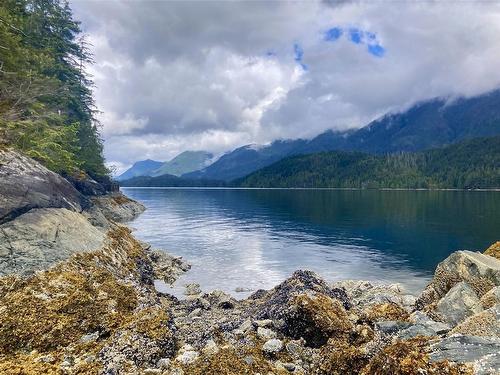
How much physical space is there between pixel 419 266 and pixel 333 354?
39.6 metres

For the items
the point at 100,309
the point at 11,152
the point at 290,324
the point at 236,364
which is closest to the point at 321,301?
the point at 290,324

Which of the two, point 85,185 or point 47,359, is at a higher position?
point 85,185

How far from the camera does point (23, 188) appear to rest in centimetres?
2302

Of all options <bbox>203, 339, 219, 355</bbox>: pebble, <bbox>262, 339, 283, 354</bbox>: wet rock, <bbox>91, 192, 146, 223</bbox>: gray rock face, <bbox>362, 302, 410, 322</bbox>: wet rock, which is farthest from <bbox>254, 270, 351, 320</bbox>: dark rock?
<bbox>91, 192, 146, 223</bbox>: gray rock face

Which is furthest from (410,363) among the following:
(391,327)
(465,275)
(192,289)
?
A: (192,289)

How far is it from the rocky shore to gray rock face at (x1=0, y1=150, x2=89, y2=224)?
0.41ft

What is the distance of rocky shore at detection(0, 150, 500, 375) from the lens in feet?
34.4

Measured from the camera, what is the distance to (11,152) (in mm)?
24469

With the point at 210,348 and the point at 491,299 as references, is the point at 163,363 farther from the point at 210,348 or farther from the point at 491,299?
the point at 491,299

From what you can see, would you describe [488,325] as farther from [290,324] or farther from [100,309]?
[100,309]

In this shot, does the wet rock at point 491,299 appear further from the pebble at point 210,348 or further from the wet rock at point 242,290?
the wet rock at point 242,290

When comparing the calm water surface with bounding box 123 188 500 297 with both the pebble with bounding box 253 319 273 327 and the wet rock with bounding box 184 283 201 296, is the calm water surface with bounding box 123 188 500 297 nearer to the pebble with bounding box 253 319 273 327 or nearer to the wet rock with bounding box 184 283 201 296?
the wet rock with bounding box 184 283 201 296

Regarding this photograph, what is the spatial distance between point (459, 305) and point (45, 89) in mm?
36724

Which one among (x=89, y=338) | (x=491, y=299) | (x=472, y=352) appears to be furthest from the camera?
(x=491, y=299)
